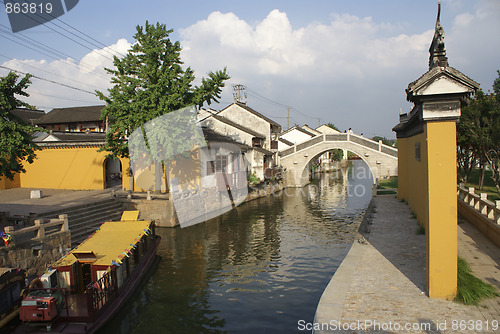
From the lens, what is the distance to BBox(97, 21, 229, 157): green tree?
21578 mm

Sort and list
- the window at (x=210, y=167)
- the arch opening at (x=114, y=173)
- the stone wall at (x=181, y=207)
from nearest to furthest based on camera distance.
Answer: the stone wall at (x=181, y=207)
the window at (x=210, y=167)
the arch opening at (x=114, y=173)

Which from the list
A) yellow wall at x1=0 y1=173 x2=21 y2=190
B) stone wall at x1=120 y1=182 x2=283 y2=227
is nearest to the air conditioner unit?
stone wall at x1=120 y1=182 x2=283 y2=227

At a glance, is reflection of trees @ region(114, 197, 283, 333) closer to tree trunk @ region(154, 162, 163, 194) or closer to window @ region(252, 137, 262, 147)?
tree trunk @ region(154, 162, 163, 194)

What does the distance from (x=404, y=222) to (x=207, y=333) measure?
37.5ft

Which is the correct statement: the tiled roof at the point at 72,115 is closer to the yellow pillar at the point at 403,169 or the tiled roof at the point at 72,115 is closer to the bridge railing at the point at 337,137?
the bridge railing at the point at 337,137

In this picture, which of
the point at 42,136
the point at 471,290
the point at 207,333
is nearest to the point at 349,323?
the point at 471,290

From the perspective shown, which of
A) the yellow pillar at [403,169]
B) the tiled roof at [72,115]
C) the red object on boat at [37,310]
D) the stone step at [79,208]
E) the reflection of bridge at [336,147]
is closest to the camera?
the red object on boat at [37,310]

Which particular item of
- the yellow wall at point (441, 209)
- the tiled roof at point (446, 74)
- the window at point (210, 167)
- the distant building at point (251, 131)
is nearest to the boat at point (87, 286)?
the yellow wall at point (441, 209)

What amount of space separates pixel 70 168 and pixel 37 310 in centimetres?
2163

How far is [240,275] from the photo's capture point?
543 inches

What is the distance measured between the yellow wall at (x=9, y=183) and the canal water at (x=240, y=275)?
15758 mm

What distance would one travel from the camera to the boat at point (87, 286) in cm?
861

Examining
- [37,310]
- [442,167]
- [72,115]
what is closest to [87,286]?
[37,310]

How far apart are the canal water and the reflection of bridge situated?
53.3 feet
